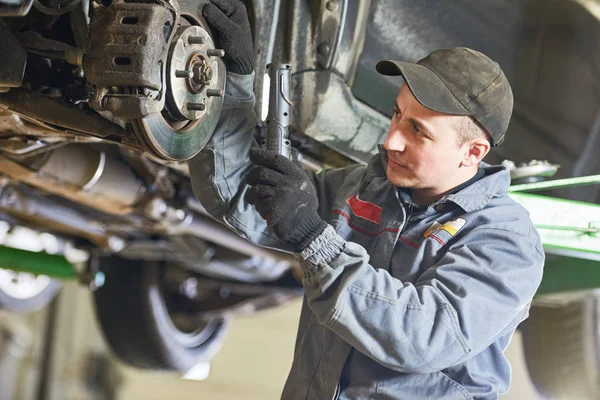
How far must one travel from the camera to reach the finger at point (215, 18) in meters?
1.30

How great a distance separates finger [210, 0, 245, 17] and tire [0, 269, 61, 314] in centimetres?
196

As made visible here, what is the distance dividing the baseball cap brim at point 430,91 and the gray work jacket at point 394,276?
0.15m

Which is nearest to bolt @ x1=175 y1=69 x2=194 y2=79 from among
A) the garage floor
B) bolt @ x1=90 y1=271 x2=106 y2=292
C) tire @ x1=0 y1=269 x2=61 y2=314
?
bolt @ x1=90 y1=271 x2=106 y2=292

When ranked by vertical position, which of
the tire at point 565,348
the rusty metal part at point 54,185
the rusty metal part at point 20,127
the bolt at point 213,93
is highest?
the bolt at point 213,93

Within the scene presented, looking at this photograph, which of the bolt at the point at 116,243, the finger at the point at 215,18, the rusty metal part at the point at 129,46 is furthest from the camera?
the bolt at the point at 116,243

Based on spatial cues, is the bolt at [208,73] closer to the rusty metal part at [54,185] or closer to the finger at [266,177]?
the finger at [266,177]

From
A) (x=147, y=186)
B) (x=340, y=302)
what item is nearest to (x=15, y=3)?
(x=340, y=302)

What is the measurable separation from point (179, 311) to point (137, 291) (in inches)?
12.8

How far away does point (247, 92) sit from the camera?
144cm

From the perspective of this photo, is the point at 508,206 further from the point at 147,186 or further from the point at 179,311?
the point at 179,311

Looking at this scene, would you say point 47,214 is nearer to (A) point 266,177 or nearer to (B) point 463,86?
(A) point 266,177

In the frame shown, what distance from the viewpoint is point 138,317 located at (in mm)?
3012

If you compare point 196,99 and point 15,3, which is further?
point 196,99

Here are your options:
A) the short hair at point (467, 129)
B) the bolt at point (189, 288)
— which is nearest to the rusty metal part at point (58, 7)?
the short hair at point (467, 129)
